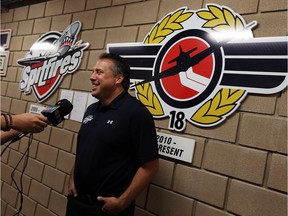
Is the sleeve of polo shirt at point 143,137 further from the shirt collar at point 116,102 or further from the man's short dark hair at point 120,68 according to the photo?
the man's short dark hair at point 120,68

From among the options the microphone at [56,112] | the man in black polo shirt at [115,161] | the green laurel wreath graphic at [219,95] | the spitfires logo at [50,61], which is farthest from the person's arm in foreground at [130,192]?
the spitfires logo at [50,61]

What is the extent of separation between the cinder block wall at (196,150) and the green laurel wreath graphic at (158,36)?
60mm

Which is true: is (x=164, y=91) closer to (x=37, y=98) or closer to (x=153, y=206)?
(x=153, y=206)

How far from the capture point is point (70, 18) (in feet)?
7.97

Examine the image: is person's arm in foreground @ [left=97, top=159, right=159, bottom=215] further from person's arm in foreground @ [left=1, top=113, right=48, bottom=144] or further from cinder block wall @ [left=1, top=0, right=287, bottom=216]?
person's arm in foreground @ [left=1, top=113, right=48, bottom=144]

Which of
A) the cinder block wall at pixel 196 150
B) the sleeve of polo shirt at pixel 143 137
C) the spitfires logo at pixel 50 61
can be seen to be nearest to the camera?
the cinder block wall at pixel 196 150

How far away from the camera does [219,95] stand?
55.9 inches

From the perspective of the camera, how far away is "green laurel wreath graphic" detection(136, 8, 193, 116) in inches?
65.1

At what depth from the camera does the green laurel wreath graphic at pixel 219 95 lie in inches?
54.3

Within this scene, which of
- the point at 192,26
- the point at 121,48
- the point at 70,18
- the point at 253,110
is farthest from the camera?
the point at 70,18

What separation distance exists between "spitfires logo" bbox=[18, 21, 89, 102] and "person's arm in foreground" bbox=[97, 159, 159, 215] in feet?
4.11

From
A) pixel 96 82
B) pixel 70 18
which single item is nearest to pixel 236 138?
pixel 96 82

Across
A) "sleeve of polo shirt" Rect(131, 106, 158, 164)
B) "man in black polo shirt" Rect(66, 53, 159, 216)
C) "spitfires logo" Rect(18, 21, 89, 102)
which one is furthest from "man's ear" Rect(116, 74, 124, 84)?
"spitfires logo" Rect(18, 21, 89, 102)

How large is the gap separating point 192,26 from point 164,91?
0.43m
